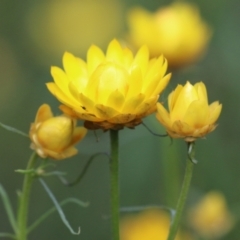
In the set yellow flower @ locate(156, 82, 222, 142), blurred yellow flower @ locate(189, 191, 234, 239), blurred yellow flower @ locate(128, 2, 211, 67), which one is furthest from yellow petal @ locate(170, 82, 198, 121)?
blurred yellow flower @ locate(128, 2, 211, 67)

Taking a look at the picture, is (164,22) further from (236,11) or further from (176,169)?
(236,11)

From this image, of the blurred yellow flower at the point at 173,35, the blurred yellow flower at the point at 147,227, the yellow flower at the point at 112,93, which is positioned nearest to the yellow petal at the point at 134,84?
the yellow flower at the point at 112,93

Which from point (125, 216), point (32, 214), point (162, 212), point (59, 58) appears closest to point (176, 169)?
point (162, 212)

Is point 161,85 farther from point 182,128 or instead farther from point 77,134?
point 77,134

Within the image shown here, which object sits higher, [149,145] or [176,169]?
[176,169]

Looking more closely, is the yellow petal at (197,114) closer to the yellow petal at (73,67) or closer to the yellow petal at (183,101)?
the yellow petal at (183,101)

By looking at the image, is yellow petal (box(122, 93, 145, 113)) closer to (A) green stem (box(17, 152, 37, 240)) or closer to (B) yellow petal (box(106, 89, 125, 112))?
(B) yellow petal (box(106, 89, 125, 112))
